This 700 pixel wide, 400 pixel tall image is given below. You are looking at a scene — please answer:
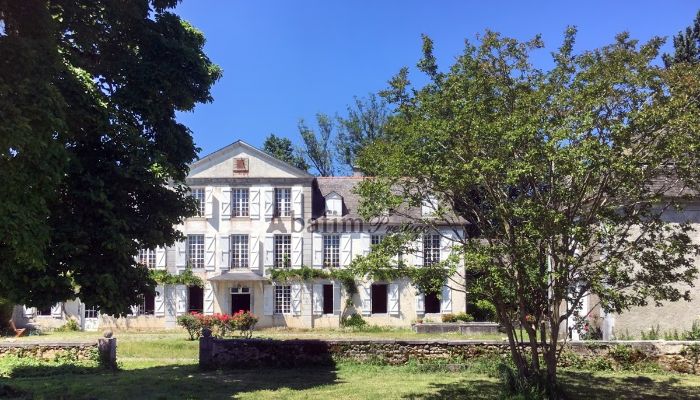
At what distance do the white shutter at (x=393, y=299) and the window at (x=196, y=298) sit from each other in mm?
9689

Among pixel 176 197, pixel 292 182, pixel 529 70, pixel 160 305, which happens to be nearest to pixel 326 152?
pixel 292 182

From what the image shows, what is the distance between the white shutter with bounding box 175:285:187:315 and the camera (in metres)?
29.4

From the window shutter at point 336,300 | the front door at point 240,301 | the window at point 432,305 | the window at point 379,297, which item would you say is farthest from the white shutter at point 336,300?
the window at point 432,305

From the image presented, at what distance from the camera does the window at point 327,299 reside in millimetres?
29641

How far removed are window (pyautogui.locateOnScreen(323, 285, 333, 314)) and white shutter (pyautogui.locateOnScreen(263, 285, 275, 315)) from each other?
263 centimetres

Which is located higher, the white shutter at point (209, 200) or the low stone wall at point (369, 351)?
the white shutter at point (209, 200)

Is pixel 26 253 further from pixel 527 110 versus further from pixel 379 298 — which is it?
pixel 379 298

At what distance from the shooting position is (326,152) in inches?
1845

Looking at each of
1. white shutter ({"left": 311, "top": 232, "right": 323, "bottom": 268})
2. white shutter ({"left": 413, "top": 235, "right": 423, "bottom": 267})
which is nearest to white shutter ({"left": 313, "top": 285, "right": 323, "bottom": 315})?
white shutter ({"left": 311, "top": 232, "right": 323, "bottom": 268})

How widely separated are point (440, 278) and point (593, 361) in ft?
20.9

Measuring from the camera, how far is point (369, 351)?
14.9 metres

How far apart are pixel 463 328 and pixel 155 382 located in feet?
51.3

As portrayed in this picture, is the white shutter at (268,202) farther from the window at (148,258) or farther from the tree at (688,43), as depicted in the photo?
the tree at (688,43)

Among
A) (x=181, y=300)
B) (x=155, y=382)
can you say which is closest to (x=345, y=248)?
(x=181, y=300)
